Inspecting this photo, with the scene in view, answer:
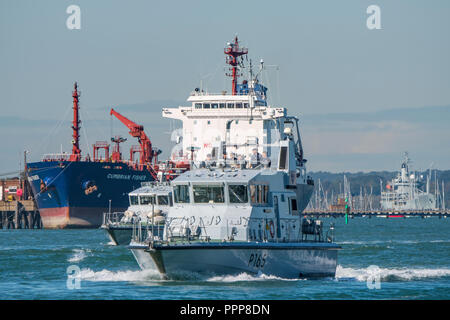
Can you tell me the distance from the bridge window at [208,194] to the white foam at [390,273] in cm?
693

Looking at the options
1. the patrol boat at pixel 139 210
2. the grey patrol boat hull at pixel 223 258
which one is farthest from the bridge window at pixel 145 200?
the grey patrol boat hull at pixel 223 258

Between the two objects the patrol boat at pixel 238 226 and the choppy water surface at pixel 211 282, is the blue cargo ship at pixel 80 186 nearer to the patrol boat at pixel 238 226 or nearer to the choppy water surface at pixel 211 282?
the choppy water surface at pixel 211 282

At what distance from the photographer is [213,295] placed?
31547mm

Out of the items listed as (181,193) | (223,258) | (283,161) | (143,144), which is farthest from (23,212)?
(223,258)

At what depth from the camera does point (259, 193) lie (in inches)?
1452

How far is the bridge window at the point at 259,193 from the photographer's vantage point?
36562 mm

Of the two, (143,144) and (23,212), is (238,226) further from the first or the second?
(23,212)

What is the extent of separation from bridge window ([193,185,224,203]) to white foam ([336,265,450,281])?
693cm

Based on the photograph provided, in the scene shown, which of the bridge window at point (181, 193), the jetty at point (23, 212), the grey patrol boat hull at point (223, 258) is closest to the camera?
the grey patrol boat hull at point (223, 258)

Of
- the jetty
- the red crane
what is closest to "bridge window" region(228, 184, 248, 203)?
the red crane

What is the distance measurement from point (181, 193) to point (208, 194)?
1329mm

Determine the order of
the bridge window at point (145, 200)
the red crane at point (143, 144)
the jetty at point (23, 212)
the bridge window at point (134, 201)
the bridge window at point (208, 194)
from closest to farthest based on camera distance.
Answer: the bridge window at point (208, 194)
the bridge window at point (145, 200)
the bridge window at point (134, 201)
the red crane at point (143, 144)
the jetty at point (23, 212)

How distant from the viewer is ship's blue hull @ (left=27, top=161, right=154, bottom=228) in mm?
109062

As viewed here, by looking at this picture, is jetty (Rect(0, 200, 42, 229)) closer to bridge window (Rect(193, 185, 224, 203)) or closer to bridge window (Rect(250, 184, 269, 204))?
bridge window (Rect(193, 185, 224, 203))
